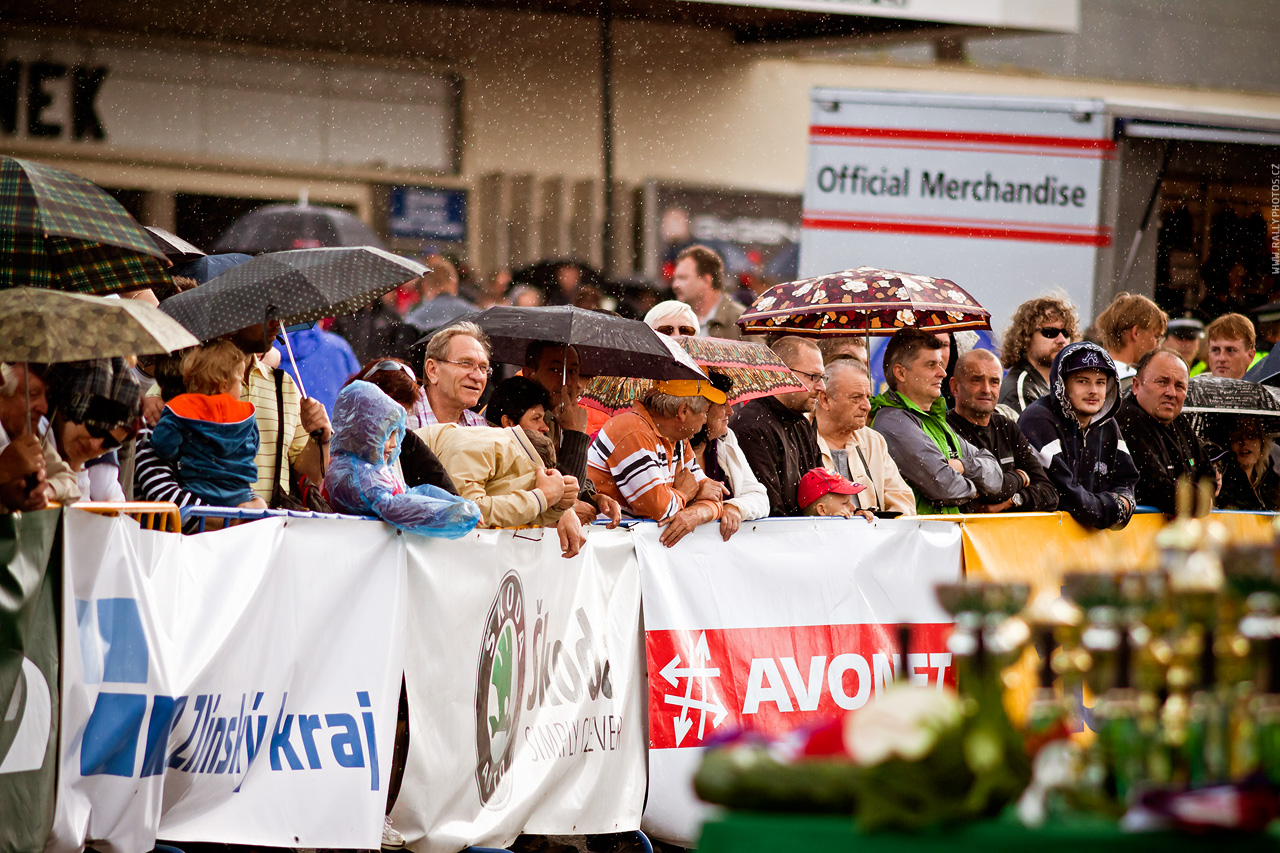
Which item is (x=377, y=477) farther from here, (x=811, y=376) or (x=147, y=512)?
(x=811, y=376)

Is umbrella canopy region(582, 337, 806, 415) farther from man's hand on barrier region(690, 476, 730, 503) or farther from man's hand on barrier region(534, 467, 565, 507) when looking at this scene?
man's hand on barrier region(534, 467, 565, 507)

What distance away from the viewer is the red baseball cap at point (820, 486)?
7.30 m

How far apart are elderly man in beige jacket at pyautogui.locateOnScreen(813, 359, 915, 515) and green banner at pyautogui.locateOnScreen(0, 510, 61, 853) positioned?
12.6 feet

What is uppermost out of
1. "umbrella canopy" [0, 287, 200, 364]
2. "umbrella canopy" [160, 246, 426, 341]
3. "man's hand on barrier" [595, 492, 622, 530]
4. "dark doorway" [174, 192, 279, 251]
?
"dark doorway" [174, 192, 279, 251]

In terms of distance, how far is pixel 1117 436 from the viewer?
854 cm

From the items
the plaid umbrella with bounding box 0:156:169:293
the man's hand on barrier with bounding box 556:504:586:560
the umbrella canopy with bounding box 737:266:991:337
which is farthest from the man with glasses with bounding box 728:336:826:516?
the plaid umbrella with bounding box 0:156:169:293

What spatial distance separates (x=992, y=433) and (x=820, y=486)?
4.64 feet

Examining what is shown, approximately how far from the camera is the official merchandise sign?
39.4 feet

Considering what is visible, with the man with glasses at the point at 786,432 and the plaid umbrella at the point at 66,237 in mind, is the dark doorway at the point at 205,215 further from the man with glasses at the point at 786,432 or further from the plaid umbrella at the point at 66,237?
the plaid umbrella at the point at 66,237

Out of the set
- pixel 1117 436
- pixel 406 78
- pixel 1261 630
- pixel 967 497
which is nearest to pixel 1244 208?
pixel 1117 436

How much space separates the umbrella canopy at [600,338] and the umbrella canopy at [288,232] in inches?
127

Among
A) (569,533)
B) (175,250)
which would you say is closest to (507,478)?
(569,533)

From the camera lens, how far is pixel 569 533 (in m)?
6.21

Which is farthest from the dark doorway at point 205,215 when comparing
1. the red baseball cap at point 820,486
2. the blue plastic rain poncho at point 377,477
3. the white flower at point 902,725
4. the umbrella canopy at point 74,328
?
the white flower at point 902,725
